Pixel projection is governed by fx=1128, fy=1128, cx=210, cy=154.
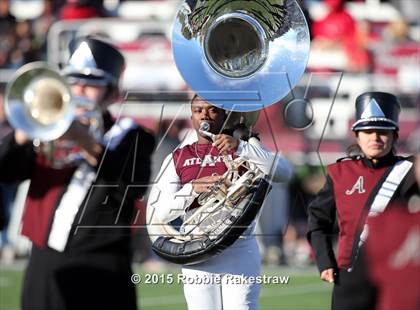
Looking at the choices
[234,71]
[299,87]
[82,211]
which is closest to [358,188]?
[234,71]

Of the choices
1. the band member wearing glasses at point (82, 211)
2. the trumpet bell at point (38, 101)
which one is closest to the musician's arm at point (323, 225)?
the band member wearing glasses at point (82, 211)

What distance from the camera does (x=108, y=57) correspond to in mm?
4793

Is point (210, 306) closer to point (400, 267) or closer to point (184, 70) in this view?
point (184, 70)

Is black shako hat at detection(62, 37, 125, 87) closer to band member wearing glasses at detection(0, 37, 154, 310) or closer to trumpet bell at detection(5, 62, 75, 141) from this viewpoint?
band member wearing glasses at detection(0, 37, 154, 310)

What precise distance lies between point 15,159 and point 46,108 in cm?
23

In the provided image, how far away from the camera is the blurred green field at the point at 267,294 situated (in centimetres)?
846

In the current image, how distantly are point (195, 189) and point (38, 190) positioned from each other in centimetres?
77

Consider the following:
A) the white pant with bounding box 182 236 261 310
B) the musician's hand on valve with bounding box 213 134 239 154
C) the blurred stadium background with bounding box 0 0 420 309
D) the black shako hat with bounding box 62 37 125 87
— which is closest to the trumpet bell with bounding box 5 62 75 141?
the black shako hat with bounding box 62 37 125 87

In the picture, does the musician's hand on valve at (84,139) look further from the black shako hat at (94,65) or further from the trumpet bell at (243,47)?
the trumpet bell at (243,47)

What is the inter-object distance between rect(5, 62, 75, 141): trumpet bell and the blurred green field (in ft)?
13.2

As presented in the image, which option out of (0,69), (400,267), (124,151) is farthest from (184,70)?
(0,69)

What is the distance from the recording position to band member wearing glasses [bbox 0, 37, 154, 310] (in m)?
4.46

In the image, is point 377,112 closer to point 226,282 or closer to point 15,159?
point 226,282

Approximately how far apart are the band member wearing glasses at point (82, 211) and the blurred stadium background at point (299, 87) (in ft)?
12.4
